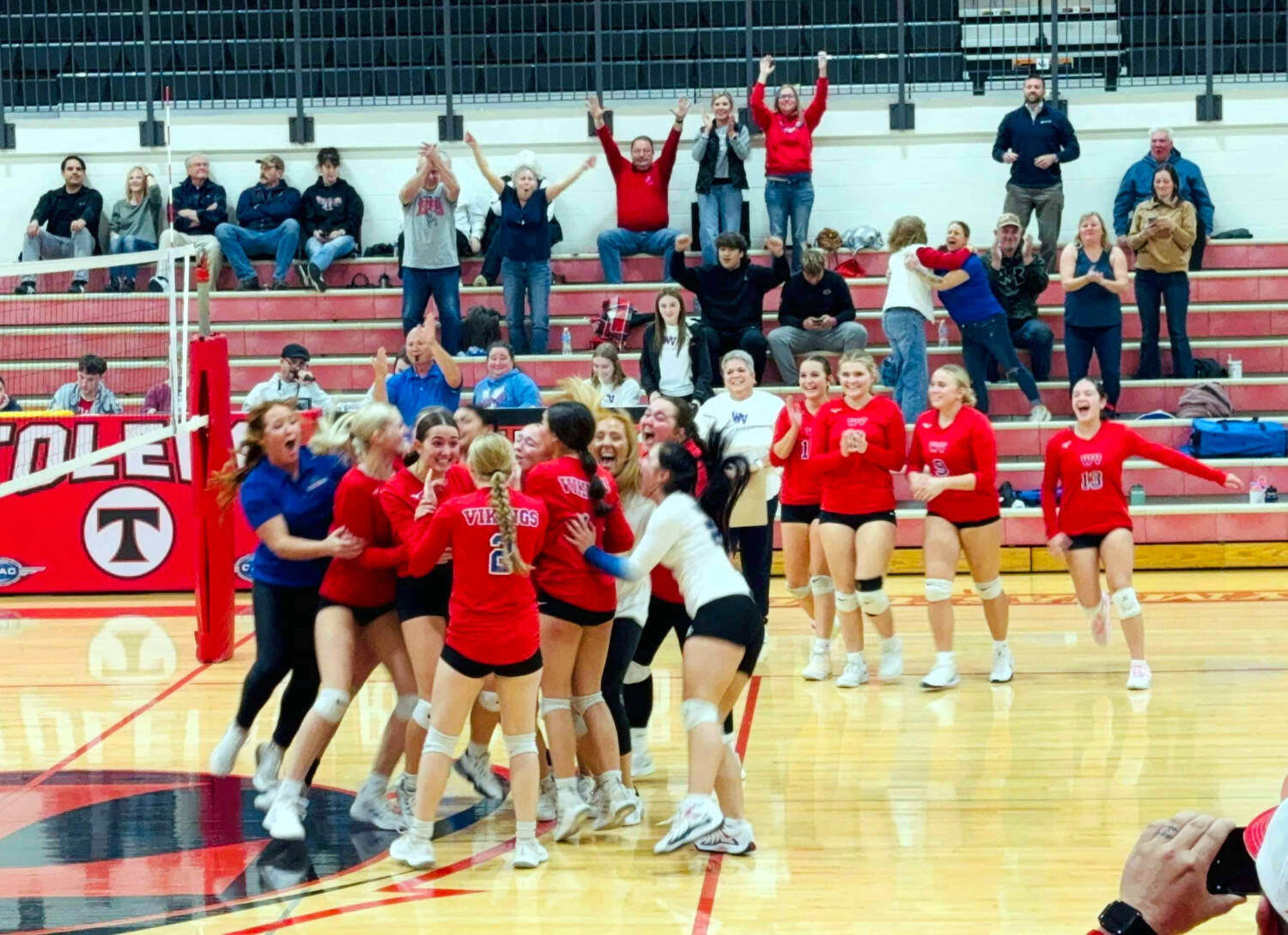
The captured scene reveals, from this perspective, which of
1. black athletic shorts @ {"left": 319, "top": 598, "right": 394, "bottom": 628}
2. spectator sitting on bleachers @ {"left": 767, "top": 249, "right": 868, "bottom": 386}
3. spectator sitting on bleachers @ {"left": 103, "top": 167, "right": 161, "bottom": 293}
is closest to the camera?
black athletic shorts @ {"left": 319, "top": 598, "right": 394, "bottom": 628}

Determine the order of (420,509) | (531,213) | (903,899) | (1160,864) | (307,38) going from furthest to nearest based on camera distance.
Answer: (307,38) → (531,213) → (420,509) → (903,899) → (1160,864)

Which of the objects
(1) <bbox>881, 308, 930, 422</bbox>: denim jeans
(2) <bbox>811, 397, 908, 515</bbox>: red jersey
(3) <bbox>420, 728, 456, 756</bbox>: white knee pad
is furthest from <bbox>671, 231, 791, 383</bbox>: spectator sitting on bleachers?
(3) <bbox>420, 728, 456, 756</bbox>: white knee pad

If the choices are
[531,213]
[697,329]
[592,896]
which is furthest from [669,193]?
[592,896]

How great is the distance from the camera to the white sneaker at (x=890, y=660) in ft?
31.2

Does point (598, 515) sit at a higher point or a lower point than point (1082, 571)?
higher

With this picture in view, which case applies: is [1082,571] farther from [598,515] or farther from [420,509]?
[420,509]

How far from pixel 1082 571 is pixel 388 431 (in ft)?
13.6

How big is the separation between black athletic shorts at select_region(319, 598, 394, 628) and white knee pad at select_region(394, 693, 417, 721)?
0.34 metres

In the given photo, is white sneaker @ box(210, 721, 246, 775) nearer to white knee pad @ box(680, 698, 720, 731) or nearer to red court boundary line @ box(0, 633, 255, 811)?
red court boundary line @ box(0, 633, 255, 811)

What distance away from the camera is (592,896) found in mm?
6008

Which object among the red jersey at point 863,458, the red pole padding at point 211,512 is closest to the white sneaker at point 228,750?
the red pole padding at point 211,512

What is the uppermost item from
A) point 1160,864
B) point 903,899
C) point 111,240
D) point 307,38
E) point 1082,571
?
point 307,38

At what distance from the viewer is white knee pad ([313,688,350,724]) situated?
6602 millimetres

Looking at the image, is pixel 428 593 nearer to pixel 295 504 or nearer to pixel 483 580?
pixel 483 580
